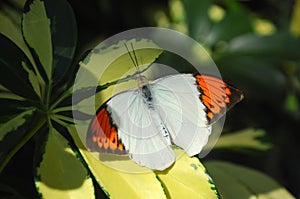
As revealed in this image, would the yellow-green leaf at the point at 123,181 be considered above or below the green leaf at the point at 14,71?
below

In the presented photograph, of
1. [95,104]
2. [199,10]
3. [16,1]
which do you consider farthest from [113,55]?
[199,10]

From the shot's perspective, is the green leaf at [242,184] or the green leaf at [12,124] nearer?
the green leaf at [12,124]

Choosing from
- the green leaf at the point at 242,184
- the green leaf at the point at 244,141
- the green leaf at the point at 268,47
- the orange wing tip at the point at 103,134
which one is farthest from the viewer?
the green leaf at the point at 268,47

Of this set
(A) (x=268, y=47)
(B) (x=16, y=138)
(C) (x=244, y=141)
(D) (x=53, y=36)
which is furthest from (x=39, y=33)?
(A) (x=268, y=47)

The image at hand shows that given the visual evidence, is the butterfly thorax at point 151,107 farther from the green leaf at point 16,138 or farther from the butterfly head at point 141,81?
the green leaf at point 16,138

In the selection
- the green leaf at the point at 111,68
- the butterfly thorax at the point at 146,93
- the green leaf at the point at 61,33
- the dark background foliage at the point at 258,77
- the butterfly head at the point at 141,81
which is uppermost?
the green leaf at the point at 61,33

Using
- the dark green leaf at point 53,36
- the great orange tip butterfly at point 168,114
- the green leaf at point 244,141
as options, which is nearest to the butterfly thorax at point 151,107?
the great orange tip butterfly at point 168,114

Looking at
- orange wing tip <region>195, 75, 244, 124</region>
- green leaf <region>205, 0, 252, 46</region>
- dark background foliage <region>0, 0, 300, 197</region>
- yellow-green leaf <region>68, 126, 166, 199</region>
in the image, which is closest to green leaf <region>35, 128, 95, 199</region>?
yellow-green leaf <region>68, 126, 166, 199</region>

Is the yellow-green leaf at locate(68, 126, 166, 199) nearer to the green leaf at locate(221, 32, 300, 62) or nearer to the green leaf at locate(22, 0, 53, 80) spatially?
the green leaf at locate(22, 0, 53, 80)
